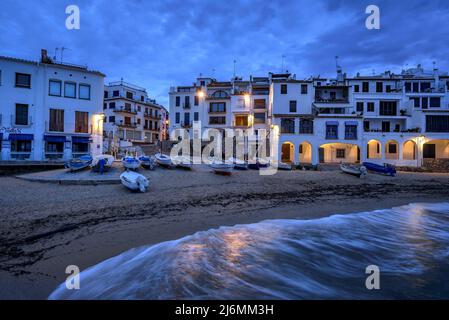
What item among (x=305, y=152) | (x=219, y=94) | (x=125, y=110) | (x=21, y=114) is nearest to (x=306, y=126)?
(x=305, y=152)

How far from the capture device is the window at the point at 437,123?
1489 inches

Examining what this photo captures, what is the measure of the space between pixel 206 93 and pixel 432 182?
127 ft

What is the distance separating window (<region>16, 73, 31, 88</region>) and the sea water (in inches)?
1200

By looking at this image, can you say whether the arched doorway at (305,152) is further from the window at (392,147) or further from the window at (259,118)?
the window at (392,147)

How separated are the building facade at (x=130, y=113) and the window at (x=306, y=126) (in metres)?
32.3

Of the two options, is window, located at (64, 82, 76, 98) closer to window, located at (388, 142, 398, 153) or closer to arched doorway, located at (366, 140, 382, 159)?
arched doorway, located at (366, 140, 382, 159)

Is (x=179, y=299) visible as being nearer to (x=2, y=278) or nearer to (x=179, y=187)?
(x=2, y=278)

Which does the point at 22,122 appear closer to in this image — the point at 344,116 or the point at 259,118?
the point at 259,118

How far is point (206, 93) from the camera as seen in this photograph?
5175 centimetres

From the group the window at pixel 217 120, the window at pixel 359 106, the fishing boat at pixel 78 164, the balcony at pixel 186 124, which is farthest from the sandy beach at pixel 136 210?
the balcony at pixel 186 124

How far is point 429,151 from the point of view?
39.8 meters

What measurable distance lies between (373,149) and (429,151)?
889 centimetres
